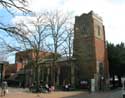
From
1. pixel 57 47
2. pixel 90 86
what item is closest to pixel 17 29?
pixel 57 47

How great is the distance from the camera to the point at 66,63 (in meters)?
76.8

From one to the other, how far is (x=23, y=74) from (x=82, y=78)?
1957 centimetres

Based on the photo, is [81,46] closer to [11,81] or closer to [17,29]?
[11,81]

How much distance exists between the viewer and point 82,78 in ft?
244

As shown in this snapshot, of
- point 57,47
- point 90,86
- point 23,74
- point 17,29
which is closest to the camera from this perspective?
point 17,29

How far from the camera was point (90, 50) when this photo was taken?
75.4m

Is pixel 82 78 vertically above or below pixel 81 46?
below

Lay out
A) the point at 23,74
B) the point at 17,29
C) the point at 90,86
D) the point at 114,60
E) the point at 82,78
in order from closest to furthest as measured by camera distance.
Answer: the point at 17,29
the point at 90,86
the point at 82,78
the point at 114,60
the point at 23,74

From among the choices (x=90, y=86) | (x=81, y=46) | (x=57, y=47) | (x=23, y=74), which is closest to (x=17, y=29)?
(x=57, y=47)

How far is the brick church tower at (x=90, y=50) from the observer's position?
73500 millimetres

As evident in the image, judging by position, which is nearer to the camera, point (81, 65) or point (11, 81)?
point (81, 65)

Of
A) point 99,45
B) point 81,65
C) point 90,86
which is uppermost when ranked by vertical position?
point 99,45

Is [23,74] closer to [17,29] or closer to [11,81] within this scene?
[11,81]

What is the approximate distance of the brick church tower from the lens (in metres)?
73.5
